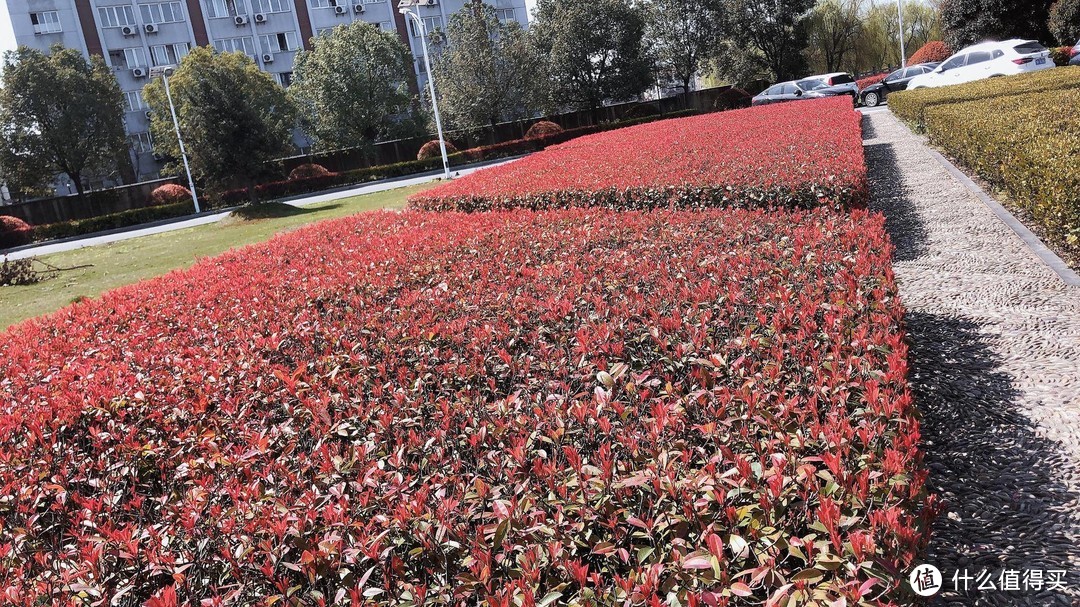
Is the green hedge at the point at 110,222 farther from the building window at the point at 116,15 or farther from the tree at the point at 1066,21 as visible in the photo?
the tree at the point at 1066,21

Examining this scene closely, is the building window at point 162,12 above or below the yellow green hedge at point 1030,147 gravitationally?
above

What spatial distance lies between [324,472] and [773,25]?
129ft

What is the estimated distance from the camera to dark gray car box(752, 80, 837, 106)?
28.0 m

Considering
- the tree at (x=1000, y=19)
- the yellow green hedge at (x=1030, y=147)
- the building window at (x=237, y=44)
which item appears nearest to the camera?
the yellow green hedge at (x=1030, y=147)

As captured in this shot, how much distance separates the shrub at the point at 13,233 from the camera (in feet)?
83.1

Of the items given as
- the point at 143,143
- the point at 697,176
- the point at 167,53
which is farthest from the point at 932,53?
the point at 143,143

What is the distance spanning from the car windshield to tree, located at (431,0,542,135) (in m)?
11.8

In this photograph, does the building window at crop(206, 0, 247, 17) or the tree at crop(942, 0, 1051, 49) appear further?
the building window at crop(206, 0, 247, 17)

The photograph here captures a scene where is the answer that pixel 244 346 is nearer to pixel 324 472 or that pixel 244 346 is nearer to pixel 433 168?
pixel 324 472

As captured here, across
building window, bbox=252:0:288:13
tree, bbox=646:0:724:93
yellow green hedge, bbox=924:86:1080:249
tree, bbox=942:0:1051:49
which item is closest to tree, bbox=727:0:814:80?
tree, bbox=646:0:724:93

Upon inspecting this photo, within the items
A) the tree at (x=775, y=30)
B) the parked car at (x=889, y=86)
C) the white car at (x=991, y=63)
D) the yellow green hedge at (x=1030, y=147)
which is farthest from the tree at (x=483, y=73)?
the yellow green hedge at (x=1030, y=147)

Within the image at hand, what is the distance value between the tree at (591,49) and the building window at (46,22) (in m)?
27.1

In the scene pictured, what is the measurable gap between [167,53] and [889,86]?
132 feet

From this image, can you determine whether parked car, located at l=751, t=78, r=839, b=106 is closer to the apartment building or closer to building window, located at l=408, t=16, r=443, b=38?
the apartment building
